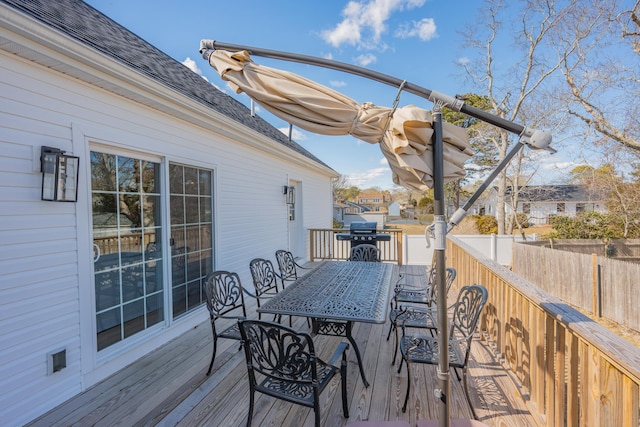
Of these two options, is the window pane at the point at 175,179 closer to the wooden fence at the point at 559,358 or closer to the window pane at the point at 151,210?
the window pane at the point at 151,210

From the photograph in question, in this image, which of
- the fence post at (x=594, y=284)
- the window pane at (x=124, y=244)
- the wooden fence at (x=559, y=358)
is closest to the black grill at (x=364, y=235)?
the wooden fence at (x=559, y=358)

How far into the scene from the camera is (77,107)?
2.54m

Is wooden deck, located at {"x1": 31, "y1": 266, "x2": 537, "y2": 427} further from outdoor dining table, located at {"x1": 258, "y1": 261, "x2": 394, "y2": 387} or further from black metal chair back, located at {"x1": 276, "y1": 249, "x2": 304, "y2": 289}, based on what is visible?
black metal chair back, located at {"x1": 276, "y1": 249, "x2": 304, "y2": 289}

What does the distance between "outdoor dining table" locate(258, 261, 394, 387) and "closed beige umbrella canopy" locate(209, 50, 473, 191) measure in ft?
4.08

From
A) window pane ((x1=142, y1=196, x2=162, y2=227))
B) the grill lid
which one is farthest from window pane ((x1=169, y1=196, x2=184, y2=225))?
the grill lid

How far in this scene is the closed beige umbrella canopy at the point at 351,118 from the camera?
4.41ft

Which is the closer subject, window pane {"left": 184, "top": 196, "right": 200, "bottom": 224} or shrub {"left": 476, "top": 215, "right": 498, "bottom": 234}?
window pane {"left": 184, "top": 196, "right": 200, "bottom": 224}

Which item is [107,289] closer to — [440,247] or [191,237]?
[191,237]

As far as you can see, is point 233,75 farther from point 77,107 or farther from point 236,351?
point 236,351

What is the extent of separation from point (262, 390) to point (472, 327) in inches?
59.1

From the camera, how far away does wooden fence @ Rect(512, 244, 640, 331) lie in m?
5.94

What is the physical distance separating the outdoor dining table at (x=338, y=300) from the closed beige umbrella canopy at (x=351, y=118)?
1.24m

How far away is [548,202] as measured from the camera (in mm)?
16891

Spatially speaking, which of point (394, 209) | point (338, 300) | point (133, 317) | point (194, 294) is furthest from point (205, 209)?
point (394, 209)
